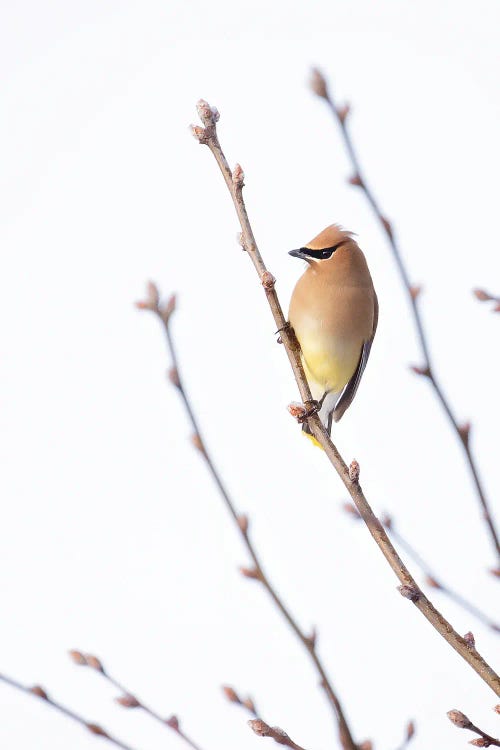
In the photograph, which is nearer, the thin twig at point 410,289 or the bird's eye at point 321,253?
the thin twig at point 410,289

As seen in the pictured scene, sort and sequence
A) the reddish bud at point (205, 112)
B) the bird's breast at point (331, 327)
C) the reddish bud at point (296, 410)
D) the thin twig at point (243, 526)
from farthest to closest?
the bird's breast at point (331, 327) → the reddish bud at point (296, 410) → the reddish bud at point (205, 112) → the thin twig at point (243, 526)

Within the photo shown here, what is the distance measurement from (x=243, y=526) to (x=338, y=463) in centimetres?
45

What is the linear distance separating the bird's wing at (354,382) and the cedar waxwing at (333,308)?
0.04 ft

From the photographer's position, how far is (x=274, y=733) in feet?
4.87

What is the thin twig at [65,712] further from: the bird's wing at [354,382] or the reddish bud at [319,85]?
the bird's wing at [354,382]

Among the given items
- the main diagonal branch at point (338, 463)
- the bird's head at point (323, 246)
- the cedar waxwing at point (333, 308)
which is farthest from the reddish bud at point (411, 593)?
the bird's head at point (323, 246)

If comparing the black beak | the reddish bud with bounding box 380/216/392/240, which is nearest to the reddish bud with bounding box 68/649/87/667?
the reddish bud with bounding box 380/216/392/240

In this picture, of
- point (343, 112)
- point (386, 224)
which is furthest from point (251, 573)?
point (343, 112)

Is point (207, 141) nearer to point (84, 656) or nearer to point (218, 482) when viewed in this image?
point (218, 482)

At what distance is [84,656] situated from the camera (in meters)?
1.70

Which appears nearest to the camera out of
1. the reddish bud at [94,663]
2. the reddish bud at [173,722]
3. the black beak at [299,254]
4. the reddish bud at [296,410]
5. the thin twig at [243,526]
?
the thin twig at [243,526]

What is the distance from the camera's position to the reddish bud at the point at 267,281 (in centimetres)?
200

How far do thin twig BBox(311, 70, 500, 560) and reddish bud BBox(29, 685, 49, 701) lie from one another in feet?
2.42

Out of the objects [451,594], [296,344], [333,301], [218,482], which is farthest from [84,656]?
[333,301]
